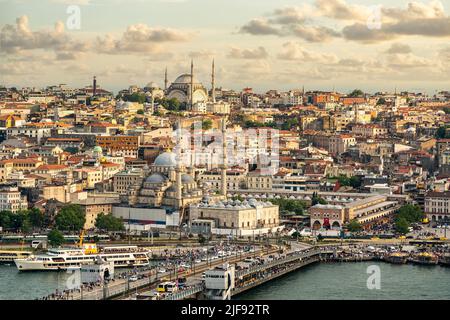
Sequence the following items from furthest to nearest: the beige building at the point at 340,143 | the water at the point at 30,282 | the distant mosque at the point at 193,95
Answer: the distant mosque at the point at 193,95 → the beige building at the point at 340,143 → the water at the point at 30,282

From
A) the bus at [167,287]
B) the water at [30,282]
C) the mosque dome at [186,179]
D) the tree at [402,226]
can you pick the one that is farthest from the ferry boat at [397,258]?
the mosque dome at [186,179]

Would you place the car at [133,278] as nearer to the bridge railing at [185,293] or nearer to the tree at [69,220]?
the bridge railing at [185,293]

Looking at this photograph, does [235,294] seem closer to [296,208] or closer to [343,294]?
[343,294]

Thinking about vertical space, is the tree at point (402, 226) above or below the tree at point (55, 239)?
above

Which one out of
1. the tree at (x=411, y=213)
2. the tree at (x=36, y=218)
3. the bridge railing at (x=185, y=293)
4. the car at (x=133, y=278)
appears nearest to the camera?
the bridge railing at (x=185, y=293)

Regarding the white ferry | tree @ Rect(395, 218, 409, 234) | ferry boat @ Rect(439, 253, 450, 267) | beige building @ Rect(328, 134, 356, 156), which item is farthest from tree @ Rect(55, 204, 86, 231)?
beige building @ Rect(328, 134, 356, 156)

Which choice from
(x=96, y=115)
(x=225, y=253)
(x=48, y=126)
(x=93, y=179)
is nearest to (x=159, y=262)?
(x=225, y=253)
